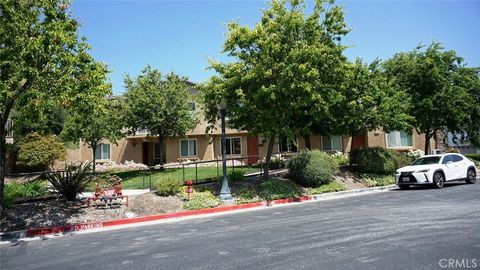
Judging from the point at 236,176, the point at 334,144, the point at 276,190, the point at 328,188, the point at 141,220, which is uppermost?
the point at 334,144

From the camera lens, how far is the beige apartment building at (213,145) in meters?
31.5

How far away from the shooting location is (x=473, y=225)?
28.1 feet

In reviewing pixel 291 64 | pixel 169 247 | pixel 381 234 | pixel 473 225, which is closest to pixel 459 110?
pixel 291 64

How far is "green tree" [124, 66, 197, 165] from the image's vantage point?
25141 millimetres

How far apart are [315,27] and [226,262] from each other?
12045 millimetres

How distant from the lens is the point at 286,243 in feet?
25.4

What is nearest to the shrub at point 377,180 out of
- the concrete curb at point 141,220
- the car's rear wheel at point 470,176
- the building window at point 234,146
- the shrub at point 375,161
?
the shrub at point 375,161

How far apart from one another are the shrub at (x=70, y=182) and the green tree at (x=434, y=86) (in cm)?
1894

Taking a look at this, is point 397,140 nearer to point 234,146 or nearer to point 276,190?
point 234,146

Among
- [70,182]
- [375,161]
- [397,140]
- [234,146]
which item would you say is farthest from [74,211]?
[397,140]

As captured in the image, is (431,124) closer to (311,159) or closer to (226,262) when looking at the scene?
(311,159)

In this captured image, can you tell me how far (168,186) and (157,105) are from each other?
38.9ft

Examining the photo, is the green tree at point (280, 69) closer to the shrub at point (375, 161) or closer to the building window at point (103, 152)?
the shrub at point (375, 161)

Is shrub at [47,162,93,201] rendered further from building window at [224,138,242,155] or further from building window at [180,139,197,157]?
building window at [180,139,197,157]
